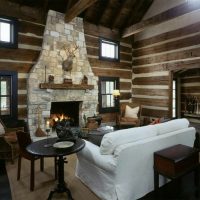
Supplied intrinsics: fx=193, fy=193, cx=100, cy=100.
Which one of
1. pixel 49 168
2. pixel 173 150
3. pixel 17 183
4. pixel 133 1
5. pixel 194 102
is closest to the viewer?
pixel 173 150

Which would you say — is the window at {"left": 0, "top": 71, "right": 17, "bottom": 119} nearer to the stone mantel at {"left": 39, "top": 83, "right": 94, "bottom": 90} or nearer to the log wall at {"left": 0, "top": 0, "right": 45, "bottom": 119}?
the log wall at {"left": 0, "top": 0, "right": 45, "bottom": 119}

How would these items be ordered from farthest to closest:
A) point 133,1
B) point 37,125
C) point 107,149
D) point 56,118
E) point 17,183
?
point 133,1 → point 56,118 → point 37,125 → point 17,183 → point 107,149

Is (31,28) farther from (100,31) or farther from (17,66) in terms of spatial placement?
(100,31)

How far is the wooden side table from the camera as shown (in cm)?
266

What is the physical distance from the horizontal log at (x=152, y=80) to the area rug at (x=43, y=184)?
4.60 metres

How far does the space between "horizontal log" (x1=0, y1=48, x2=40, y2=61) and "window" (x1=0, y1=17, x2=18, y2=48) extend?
0.17 m

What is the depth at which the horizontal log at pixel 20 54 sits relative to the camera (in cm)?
548

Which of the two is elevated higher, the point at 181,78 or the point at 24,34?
the point at 24,34

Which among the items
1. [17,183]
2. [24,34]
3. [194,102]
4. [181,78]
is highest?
[24,34]

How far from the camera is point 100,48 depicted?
24.6 feet

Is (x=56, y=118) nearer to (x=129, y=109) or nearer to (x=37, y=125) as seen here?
(x=37, y=125)

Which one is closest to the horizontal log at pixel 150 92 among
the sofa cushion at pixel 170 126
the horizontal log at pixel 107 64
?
the horizontal log at pixel 107 64

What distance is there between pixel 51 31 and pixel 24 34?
80 cm

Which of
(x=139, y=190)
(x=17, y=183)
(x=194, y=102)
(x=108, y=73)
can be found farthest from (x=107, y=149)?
(x=194, y=102)
